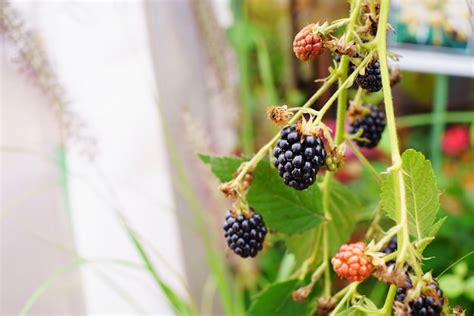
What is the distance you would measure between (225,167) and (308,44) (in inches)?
4.9

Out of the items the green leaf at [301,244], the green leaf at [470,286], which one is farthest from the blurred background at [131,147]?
the green leaf at [301,244]

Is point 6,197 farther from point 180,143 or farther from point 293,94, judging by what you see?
point 293,94

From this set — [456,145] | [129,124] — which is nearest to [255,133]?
[456,145]

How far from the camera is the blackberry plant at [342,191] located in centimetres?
28

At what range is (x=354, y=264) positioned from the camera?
0.93ft

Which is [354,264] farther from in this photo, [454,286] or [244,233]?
[454,286]

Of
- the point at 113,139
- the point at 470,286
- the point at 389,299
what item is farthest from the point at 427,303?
the point at 113,139

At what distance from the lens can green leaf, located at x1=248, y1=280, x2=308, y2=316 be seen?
1.44ft

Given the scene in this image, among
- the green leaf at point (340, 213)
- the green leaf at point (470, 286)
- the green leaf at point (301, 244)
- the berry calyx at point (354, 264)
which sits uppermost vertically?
the berry calyx at point (354, 264)

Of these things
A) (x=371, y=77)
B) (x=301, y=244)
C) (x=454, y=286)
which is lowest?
(x=454, y=286)

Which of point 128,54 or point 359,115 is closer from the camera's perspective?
point 359,115

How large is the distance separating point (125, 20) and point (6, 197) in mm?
279

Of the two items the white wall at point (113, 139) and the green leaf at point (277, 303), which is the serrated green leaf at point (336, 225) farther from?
the white wall at point (113, 139)

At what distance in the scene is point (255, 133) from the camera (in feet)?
4.35
